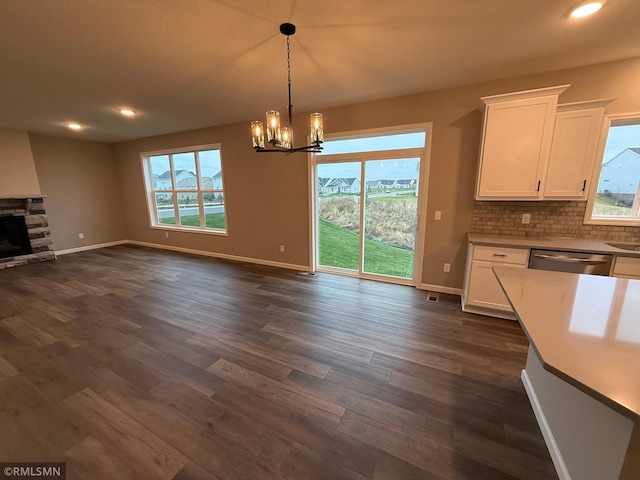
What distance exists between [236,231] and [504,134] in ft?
15.0

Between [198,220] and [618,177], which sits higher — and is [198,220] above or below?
below

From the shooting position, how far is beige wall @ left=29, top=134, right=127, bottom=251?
5.47 meters

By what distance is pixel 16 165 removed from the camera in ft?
15.7

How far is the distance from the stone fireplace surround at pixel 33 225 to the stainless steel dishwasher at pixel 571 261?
8.31 m

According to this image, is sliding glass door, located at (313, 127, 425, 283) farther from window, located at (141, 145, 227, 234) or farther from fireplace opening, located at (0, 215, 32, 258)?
fireplace opening, located at (0, 215, 32, 258)

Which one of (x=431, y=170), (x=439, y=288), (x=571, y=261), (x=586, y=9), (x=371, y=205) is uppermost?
(x=586, y=9)

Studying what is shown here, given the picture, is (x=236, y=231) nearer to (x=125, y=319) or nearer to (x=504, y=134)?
(x=125, y=319)

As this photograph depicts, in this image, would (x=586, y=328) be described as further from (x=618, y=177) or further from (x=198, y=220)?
(x=198, y=220)

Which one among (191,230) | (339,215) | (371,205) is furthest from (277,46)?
(191,230)

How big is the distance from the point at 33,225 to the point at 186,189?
9.68 ft

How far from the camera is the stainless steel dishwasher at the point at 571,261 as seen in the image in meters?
2.33

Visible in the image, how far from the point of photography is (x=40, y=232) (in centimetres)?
518

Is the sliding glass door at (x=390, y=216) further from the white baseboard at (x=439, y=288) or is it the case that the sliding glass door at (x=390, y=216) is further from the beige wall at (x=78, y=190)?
the beige wall at (x=78, y=190)

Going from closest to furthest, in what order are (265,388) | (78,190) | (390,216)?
(265,388), (390,216), (78,190)
